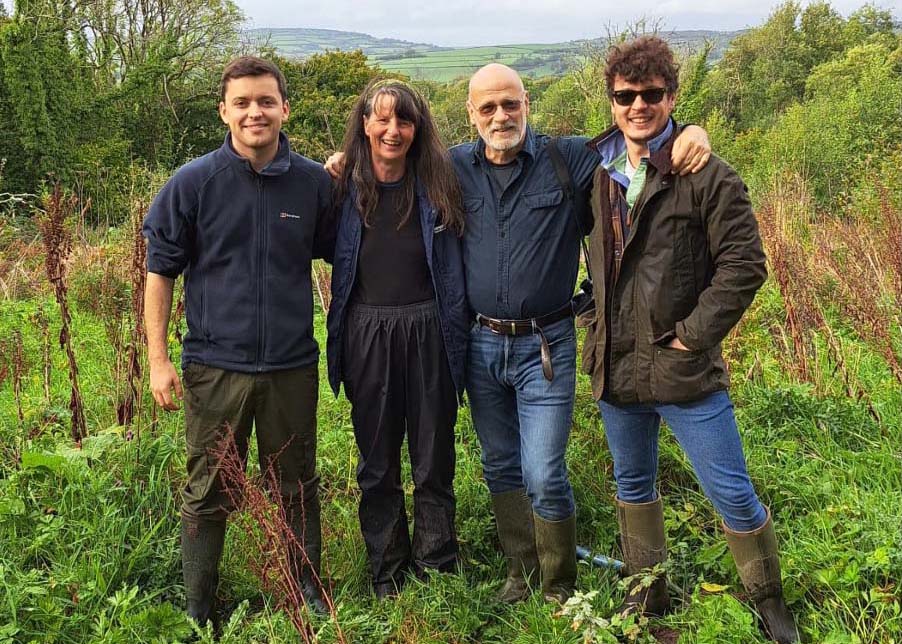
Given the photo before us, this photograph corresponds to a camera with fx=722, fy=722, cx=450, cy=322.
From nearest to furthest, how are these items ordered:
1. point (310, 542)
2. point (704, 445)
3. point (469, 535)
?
1. point (704, 445)
2. point (310, 542)
3. point (469, 535)

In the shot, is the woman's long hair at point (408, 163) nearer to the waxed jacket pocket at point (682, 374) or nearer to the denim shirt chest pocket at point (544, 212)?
the denim shirt chest pocket at point (544, 212)

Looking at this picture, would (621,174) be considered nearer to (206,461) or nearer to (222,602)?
(206,461)

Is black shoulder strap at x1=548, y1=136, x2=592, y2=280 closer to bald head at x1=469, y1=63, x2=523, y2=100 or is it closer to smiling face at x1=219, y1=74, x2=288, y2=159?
bald head at x1=469, y1=63, x2=523, y2=100

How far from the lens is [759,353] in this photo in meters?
4.98

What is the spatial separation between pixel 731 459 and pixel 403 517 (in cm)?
150

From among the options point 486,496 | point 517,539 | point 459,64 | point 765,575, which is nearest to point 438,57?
point 459,64

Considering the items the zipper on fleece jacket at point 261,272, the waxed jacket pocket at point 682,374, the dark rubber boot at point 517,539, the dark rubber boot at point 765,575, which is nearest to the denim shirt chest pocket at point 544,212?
the waxed jacket pocket at point 682,374

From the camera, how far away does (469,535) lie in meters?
3.58

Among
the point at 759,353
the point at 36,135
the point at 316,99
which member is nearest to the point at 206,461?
the point at 759,353

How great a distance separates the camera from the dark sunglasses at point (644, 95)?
8.09ft

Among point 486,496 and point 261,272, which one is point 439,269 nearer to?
point 261,272

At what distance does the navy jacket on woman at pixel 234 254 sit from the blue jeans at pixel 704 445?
1340 mm

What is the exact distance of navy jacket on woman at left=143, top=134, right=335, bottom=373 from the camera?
282 centimetres

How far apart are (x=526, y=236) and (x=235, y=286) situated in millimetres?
1169
